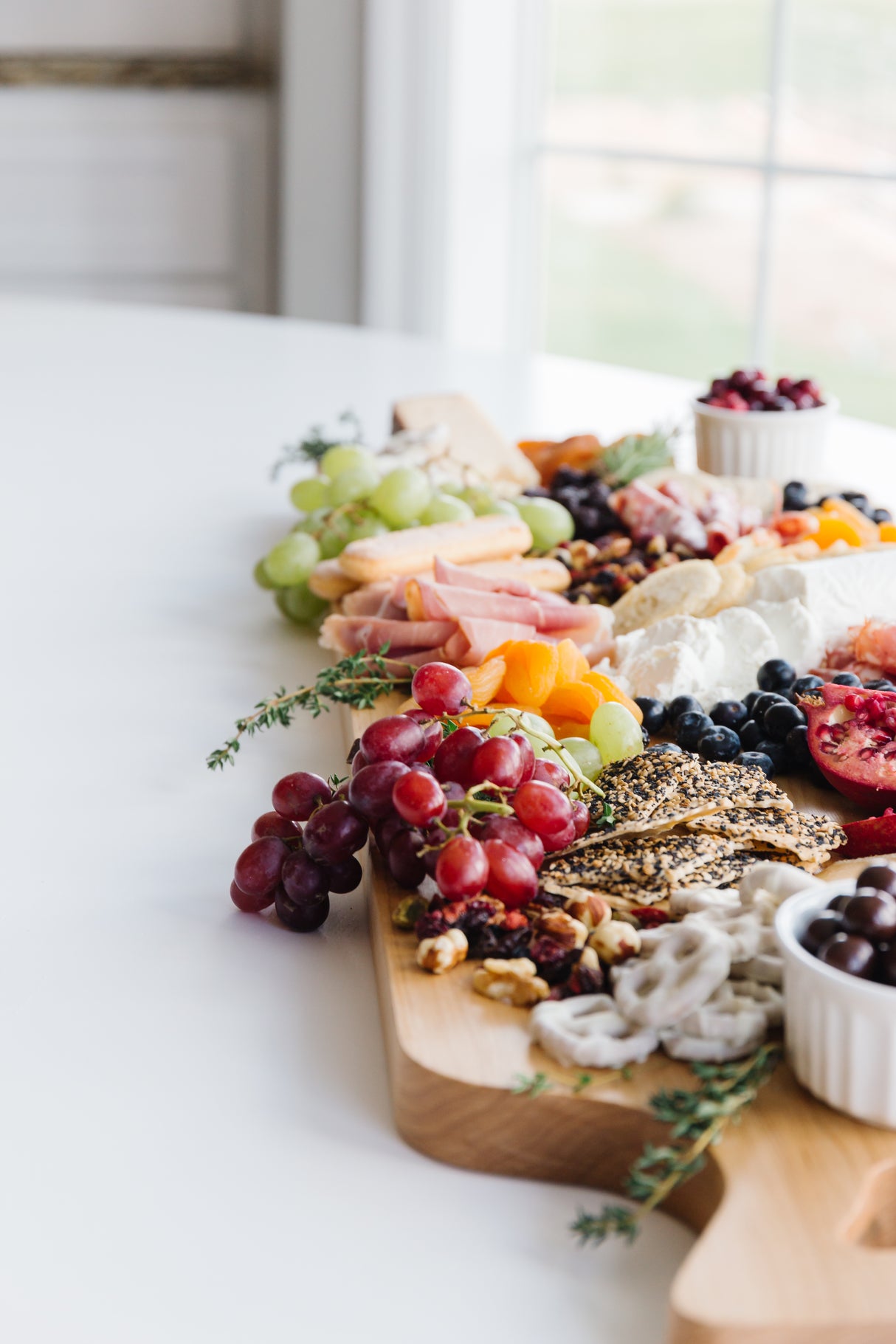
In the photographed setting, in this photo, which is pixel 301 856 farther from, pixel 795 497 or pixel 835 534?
pixel 795 497

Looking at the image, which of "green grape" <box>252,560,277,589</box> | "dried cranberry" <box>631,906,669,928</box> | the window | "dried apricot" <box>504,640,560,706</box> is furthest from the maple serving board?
the window

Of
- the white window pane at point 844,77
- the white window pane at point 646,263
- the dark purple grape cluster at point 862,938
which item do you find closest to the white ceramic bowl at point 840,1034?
the dark purple grape cluster at point 862,938

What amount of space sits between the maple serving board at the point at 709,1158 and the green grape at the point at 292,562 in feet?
2.43

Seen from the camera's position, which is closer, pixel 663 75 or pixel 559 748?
pixel 559 748

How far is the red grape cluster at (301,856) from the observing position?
0.90m

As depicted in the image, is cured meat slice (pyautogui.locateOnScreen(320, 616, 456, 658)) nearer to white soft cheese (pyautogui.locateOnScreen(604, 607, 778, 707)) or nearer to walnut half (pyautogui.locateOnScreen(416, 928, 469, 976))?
white soft cheese (pyautogui.locateOnScreen(604, 607, 778, 707))

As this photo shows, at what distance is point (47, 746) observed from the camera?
1.22 meters

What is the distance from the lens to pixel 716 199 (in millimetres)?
9336

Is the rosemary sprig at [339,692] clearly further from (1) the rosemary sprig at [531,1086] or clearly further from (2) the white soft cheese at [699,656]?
(1) the rosemary sprig at [531,1086]

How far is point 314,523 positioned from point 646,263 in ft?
27.8

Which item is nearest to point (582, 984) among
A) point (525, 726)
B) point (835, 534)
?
point (525, 726)

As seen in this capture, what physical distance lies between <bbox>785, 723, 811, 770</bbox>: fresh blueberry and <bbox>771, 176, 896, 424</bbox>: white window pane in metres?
7.89

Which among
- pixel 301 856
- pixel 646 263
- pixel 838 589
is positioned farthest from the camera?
pixel 646 263

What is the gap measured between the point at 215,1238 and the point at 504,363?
2278 mm
